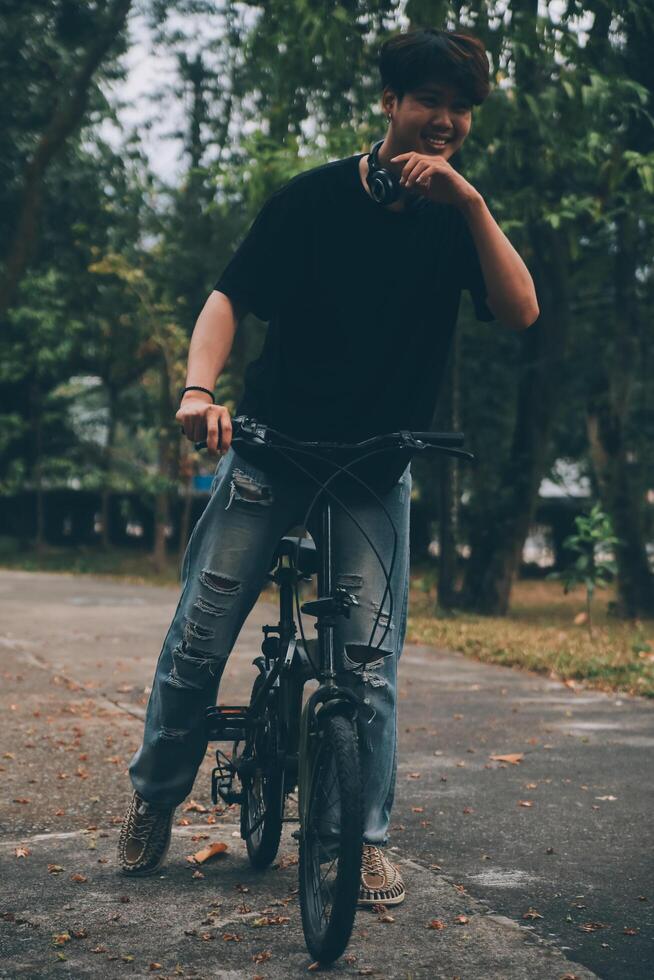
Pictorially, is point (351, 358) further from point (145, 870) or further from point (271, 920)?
point (145, 870)

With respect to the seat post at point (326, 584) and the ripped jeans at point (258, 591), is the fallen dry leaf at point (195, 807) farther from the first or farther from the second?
the seat post at point (326, 584)

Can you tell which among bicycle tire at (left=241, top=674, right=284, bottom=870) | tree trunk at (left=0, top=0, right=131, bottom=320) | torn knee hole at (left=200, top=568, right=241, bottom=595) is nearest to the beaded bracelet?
torn knee hole at (left=200, top=568, right=241, bottom=595)

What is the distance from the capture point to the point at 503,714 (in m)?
6.81

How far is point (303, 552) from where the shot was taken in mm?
3363

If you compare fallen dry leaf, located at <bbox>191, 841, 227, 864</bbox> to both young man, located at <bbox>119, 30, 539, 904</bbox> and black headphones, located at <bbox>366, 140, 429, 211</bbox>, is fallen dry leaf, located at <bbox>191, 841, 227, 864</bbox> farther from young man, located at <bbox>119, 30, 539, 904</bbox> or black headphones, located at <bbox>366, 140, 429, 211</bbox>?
black headphones, located at <bbox>366, 140, 429, 211</bbox>

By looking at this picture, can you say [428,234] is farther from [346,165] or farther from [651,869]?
[651,869]

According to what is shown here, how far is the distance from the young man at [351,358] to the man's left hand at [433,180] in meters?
0.16

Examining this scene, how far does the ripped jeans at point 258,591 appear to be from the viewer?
330cm

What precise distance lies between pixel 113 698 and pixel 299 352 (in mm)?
4138

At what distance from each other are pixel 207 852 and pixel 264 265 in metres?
1.72

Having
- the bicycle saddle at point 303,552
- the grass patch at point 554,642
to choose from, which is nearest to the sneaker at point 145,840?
the bicycle saddle at point 303,552

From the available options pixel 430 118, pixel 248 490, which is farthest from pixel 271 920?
pixel 430 118

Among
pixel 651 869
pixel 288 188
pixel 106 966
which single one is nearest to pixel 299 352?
pixel 288 188

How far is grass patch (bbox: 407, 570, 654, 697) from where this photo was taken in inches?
331
